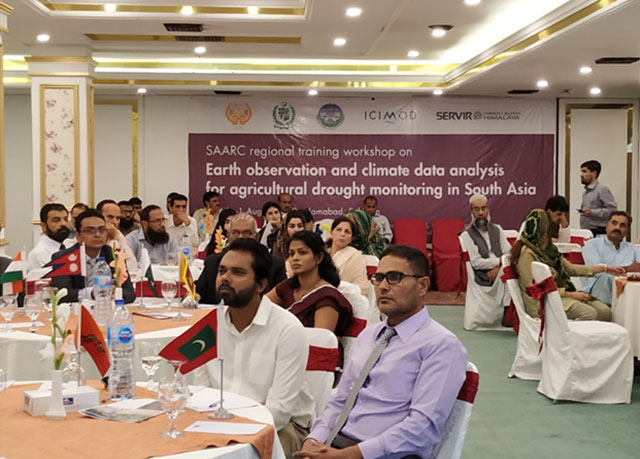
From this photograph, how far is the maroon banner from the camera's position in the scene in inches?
523

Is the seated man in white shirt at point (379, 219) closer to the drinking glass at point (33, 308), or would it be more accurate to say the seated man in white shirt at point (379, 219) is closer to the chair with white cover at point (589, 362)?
the chair with white cover at point (589, 362)

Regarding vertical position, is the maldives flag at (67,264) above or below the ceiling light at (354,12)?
below

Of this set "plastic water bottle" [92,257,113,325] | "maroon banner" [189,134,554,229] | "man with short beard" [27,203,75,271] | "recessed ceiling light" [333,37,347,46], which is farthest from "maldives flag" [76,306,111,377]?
"maroon banner" [189,134,554,229]

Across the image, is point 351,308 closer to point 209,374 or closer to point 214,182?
point 209,374

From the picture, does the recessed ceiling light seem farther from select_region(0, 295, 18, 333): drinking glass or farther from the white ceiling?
select_region(0, 295, 18, 333): drinking glass

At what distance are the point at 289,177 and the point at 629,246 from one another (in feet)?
23.6

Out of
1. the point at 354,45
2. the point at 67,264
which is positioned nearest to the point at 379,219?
the point at 354,45

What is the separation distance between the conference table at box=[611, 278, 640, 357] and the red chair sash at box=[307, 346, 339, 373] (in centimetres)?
342

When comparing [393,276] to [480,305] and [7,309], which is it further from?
[480,305]

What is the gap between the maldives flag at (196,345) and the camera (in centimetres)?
260

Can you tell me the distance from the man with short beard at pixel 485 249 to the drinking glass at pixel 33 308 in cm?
531

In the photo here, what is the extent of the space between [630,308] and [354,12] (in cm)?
409

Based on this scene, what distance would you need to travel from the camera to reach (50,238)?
20.8ft

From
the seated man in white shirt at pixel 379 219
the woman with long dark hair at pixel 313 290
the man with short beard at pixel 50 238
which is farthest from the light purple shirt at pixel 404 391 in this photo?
the seated man in white shirt at pixel 379 219
